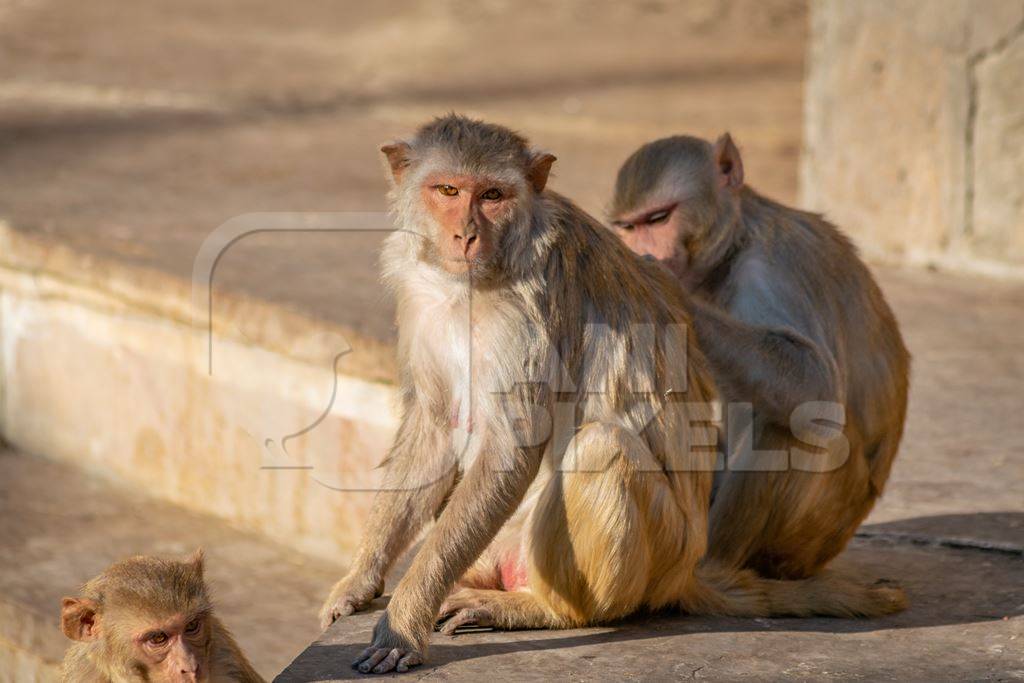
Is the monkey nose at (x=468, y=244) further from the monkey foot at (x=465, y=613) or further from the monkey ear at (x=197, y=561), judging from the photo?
the monkey ear at (x=197, y=561)

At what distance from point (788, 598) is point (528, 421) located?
88 cm

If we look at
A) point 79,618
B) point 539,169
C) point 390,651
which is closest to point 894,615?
point 390,651

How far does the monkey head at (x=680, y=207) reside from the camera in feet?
14.0

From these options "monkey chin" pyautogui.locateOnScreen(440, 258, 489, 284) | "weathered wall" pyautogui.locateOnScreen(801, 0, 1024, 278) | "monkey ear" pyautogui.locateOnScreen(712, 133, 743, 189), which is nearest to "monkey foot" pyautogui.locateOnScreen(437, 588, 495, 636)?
"monkey chin" pyautogui.locateOnScreen(440, 258, 489, 284)

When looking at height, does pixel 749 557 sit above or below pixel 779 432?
below

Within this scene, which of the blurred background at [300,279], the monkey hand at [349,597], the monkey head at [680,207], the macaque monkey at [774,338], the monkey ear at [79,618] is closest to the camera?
the monkey ear at [79,618]

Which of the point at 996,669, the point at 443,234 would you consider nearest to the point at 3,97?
the point at 443,234

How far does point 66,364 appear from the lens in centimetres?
691

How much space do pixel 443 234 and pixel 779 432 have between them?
3.49 feet

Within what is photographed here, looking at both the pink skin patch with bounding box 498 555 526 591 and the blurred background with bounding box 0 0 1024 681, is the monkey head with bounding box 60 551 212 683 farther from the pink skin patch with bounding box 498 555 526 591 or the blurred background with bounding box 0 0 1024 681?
the blurred background with bounding box 0 0 1024 681

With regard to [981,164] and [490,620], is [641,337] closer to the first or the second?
[490,620]

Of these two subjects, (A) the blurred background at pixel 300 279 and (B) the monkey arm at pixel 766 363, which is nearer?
(B) the monkey arm at pixel 766 363

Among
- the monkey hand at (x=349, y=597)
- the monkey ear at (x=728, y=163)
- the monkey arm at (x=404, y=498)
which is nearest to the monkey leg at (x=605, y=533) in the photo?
the monkey arm at (x=404, y=498)

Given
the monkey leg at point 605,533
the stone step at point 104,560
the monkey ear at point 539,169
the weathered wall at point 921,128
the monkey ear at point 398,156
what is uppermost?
the weathered wall at point 921,128
